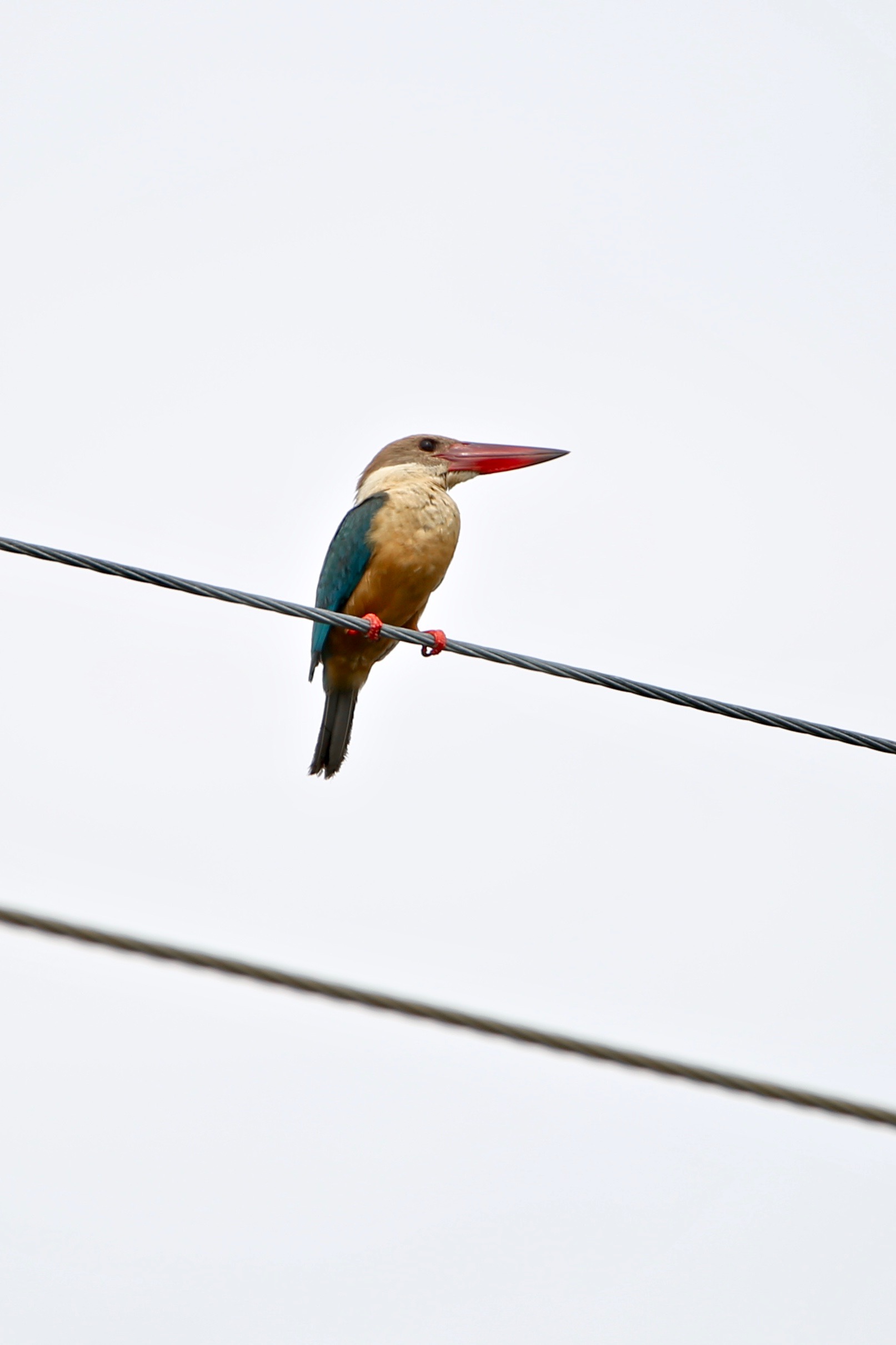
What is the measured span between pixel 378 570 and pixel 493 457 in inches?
43.2

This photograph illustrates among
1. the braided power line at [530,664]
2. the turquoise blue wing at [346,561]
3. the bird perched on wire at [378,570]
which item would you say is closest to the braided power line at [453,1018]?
the braided power line at [530,664]

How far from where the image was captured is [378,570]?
6.45m

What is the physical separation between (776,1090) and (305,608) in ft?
5.61

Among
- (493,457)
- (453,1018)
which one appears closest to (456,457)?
(493,457)

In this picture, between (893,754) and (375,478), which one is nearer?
(893,754)

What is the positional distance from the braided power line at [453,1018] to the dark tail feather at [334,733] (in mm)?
4399

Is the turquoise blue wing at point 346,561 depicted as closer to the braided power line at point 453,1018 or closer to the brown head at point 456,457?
the brown head at point 456,457

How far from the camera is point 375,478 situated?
7.12m

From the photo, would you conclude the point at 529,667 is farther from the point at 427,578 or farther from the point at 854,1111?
the point at 427,578

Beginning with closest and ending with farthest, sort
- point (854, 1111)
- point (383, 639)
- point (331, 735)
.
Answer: point (854, 1111) → point (383, 639) → point (331, 735)

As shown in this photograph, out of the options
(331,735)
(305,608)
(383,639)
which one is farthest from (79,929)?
(331,735)

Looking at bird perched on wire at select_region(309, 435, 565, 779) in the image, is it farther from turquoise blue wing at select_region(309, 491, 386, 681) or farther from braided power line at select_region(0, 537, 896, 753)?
braided power line at select_region(0, 537, 896, 753)

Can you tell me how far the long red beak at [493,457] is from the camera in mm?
7207

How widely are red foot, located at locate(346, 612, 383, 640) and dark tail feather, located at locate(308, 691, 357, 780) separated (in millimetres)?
427
